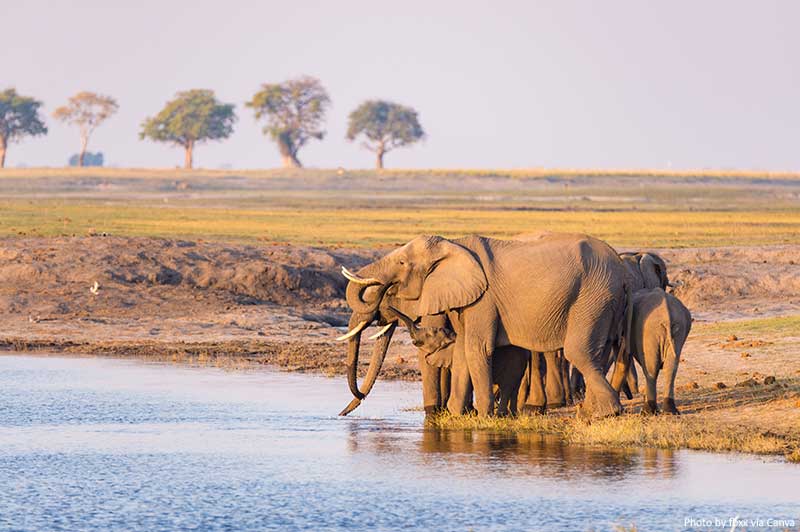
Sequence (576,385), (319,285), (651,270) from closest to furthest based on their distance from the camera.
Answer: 1. (651,270)
2. (576,385)
3. (319,285)

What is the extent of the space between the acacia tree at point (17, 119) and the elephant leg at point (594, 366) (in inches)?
5331

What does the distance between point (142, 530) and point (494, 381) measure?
731cm

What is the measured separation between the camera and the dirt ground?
25875mm

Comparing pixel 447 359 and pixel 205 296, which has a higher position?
pixel 447 359

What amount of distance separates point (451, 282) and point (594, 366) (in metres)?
1.99

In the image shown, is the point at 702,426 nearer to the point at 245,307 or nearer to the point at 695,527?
the point at 695,527

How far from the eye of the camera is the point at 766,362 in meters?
22.9

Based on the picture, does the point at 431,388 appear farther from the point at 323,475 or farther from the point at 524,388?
the point at 323,475

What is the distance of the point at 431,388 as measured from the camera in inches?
778

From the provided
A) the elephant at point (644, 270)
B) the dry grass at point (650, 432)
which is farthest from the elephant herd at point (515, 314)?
the dry grass at point (650, 432)

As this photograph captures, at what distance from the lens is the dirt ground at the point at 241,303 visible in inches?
1019

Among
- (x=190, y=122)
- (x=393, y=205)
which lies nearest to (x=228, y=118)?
(x=190, y=122)

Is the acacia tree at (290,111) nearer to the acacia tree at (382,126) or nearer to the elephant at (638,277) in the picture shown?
the acacia tree at (382,126)

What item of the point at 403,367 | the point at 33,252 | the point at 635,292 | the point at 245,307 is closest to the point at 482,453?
the point at 635,292
